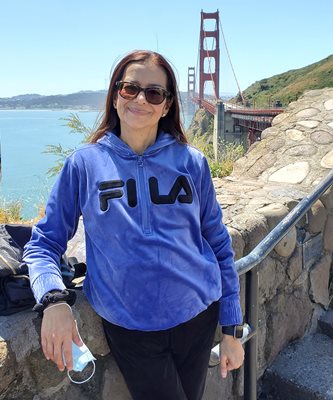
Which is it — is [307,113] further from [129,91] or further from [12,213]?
[129,91]

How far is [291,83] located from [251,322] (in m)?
52.8

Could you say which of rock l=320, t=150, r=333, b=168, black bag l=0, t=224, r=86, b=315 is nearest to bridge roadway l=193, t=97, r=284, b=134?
rock l=320, t=150, r=333, b=168

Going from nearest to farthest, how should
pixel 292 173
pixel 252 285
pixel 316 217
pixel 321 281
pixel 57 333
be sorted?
pixel 57 333 < pixel 252 285 < pixel 316 217 < pixel 321 281 < pixel 292 173

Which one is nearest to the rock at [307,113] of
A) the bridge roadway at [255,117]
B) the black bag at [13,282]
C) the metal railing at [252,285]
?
the metal railing at [252,285]

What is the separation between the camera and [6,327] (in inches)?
41.9

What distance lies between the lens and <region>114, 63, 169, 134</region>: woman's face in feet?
3.99

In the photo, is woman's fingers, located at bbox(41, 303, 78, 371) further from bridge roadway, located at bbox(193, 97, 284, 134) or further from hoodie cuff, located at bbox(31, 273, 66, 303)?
bridge roadway, located at bbox(193, 97, 284, 134)

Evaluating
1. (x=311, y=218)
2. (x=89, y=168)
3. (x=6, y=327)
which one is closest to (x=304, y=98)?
(x=311, y=218)

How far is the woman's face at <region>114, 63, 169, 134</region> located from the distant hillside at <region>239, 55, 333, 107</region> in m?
39.1

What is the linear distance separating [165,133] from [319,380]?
1.41m

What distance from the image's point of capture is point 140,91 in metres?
1.21

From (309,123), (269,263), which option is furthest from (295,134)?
(269,263)

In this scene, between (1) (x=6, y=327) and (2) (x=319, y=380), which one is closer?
(1) (x=6, y=327)

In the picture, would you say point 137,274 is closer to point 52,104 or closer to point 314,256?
point 314,256
